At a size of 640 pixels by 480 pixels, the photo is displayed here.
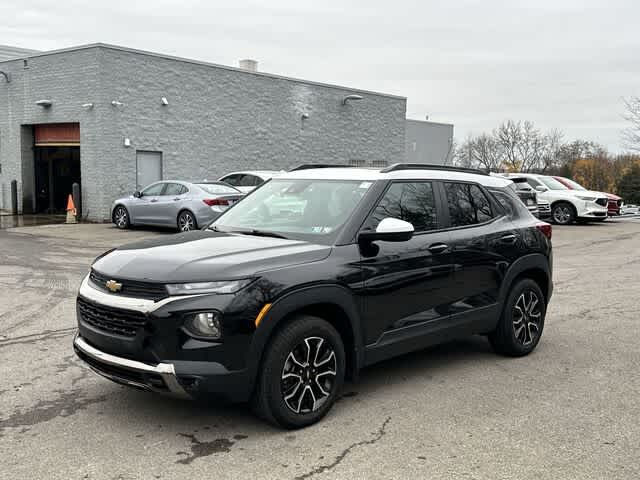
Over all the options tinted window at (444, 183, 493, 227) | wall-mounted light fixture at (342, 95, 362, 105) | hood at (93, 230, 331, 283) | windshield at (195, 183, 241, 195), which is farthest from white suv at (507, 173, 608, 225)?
hood at (93, 230, 331, 283)

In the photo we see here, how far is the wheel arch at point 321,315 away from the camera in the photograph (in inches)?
160

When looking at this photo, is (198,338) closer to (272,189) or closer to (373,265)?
(373,265)

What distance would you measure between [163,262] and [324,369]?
127 cm

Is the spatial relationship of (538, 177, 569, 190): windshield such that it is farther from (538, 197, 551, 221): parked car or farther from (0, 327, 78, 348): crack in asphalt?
(0, 327, 78, 348): crack in asphalt

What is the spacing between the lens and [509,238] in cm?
605

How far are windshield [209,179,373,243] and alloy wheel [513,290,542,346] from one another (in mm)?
2097

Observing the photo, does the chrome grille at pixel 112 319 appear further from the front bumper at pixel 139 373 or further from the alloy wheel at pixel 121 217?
the alloy wheel at pixel 121 217

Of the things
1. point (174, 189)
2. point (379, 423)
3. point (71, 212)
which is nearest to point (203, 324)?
point (379, 423)

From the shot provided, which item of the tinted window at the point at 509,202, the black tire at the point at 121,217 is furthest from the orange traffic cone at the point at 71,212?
the tinted window at the point at 509,202

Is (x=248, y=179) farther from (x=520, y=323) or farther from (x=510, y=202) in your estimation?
(x=520, y=323)

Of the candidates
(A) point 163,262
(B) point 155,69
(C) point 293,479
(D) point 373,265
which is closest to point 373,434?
(C) point 293,479

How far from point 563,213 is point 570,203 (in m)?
0.47

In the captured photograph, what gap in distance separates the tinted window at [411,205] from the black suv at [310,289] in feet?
0.04

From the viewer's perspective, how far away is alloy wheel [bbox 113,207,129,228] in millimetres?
18964
